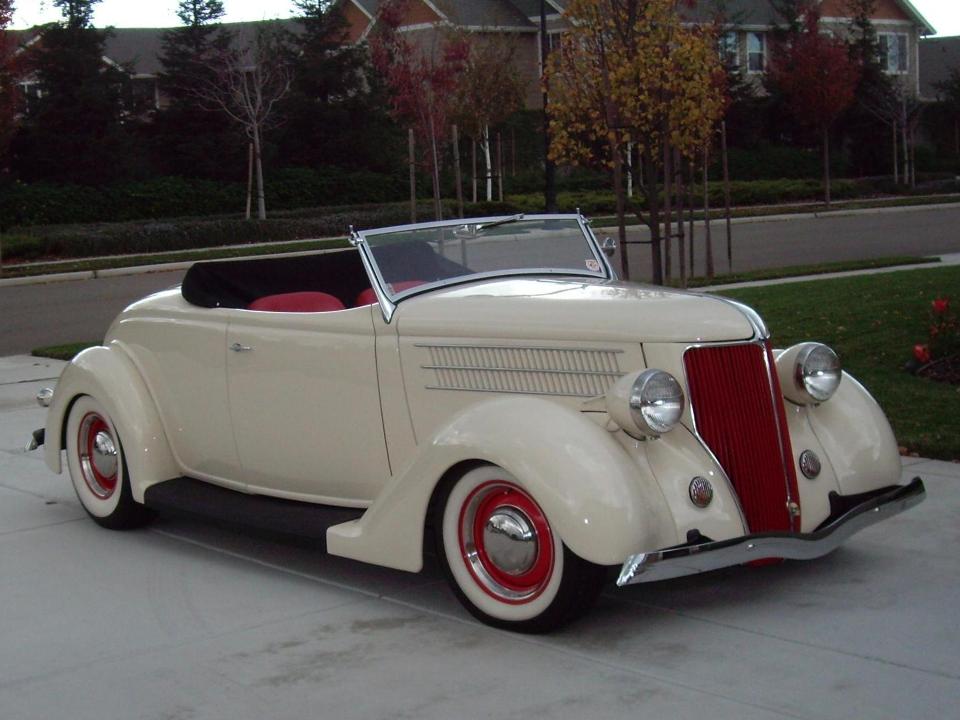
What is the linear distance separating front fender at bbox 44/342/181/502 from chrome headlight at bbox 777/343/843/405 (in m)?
2.95

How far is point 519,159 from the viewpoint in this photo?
40.2 metres

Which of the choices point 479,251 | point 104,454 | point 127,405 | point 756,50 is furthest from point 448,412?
point 756,50

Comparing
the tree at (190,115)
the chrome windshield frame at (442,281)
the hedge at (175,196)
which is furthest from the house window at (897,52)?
the chrome windshield frame at (442,281)

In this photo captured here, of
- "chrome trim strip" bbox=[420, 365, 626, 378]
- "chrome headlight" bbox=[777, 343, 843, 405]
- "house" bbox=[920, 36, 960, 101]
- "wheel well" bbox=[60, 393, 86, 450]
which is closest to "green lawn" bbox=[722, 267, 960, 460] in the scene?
"chrome headlight" bbox=[777, 343, 843, 405]

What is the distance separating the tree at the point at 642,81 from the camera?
11.8 metres

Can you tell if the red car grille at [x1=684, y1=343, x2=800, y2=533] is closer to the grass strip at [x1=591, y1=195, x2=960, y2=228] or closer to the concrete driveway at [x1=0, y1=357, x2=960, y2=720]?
the concrete driveway at [x1=0, y1=357, x2=960, y2=720]

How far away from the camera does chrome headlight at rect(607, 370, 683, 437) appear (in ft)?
14.3

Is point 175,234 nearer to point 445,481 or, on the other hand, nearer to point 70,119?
point 70,119

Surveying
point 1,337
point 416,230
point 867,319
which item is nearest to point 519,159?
point 1,337

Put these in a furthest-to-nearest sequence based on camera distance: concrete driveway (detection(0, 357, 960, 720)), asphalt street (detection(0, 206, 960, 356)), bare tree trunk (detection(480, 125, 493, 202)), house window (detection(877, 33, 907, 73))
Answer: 1. house window (detection(877, 33, 907, 73))
2. bare tree trunk (detection(480, 125, 493, 202))
3. asphalt street (detection(0, 206, 960, 356))
4. concrete driveway (detection(0, 357, 960, 720))

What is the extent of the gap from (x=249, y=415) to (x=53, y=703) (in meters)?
1.91

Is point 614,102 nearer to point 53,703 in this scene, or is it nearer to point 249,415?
point 249,415

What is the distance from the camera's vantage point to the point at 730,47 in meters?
42.9

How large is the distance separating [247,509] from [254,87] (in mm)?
28160
